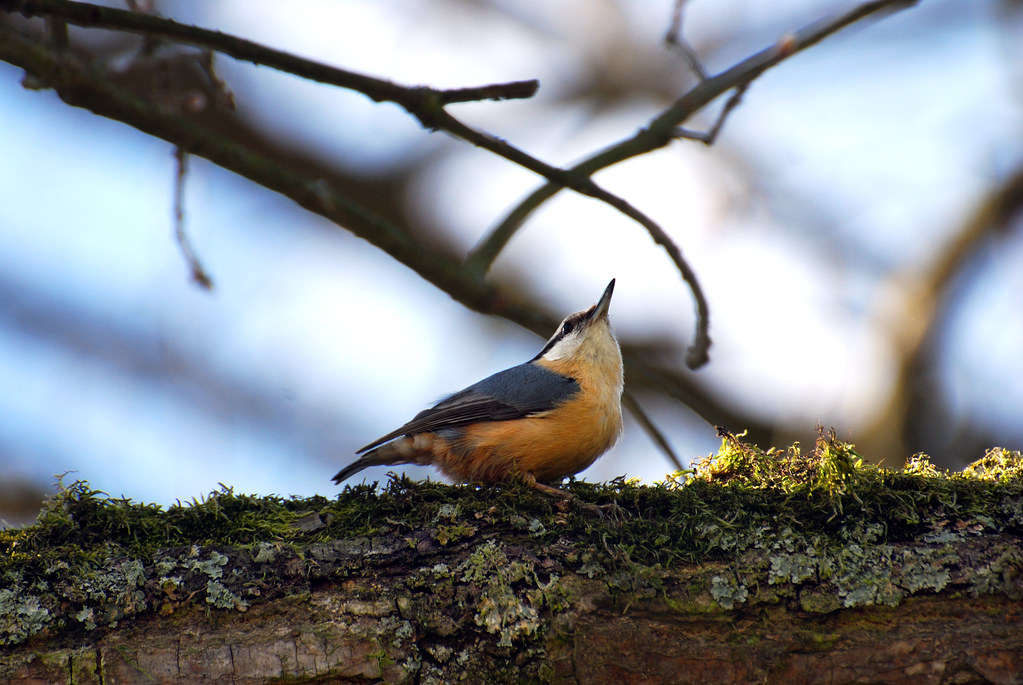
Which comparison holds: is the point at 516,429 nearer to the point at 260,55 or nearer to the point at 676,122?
the point at 676,122

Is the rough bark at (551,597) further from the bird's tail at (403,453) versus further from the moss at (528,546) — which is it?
the bird's tail at (403,453)

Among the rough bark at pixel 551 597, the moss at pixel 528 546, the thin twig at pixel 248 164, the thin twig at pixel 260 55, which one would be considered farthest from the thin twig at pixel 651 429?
the thin twig at pixel 260 55

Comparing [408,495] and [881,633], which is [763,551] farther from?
[408,495]

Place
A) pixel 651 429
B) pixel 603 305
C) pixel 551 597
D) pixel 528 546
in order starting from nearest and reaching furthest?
pixel 551 597, pixel 528 546, pixel 651 429, pixel 603 305

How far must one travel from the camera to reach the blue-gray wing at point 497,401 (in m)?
4.02

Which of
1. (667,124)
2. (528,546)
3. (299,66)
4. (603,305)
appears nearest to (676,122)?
(667,124)

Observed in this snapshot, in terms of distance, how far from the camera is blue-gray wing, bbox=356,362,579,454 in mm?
4016

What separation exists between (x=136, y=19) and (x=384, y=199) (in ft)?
14.2

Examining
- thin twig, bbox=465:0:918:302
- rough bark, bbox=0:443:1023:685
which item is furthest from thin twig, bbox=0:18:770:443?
rough bark, bbox=0:443:1023:685

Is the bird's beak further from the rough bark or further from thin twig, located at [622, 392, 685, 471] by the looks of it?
the rough bark

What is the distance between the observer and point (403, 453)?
4156 millimetres

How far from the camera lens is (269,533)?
259cm

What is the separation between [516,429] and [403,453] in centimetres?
66

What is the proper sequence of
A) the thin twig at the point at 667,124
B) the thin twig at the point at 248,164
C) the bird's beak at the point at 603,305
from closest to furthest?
the thin twig at the point at 248,164
the thin twig at the point at 667,124
the bird's beak at the point at 603,305
